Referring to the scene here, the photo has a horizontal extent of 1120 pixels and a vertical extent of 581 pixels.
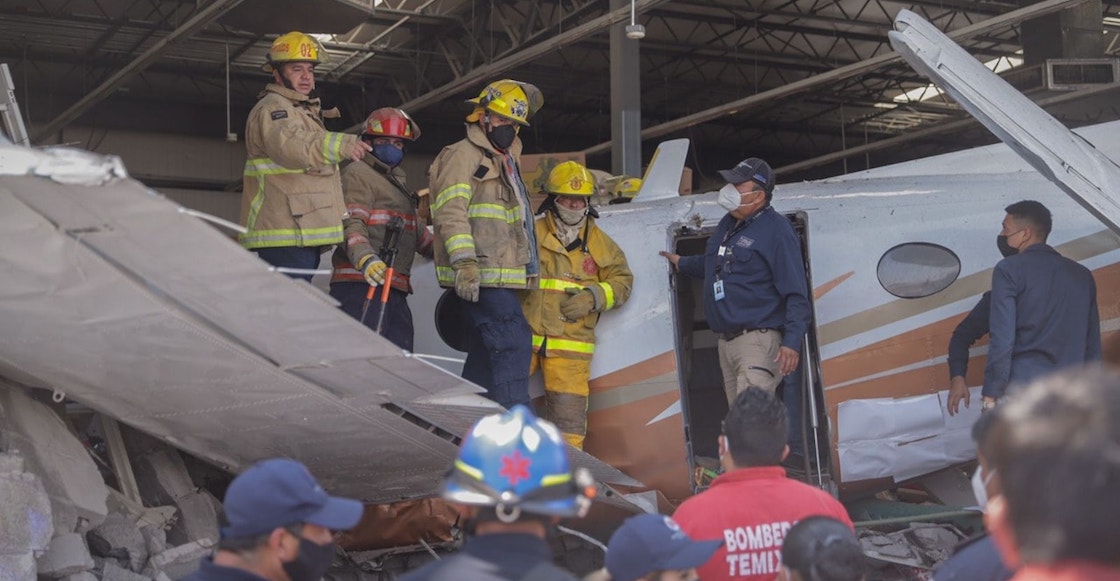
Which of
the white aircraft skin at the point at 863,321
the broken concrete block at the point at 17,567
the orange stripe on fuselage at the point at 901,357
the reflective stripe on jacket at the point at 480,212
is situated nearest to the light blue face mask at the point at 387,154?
the reflective stripe on jacket at the point at 480,212

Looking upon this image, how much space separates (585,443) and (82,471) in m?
3.11

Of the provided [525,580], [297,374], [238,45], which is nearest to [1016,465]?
[525,580]

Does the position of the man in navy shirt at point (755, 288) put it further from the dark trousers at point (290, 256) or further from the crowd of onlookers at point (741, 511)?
the crowd of onlookers at point (741, 511)

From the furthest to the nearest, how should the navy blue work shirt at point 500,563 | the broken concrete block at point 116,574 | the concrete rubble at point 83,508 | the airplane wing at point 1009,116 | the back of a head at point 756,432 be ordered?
1. the airplane wing at point 1009,116
2. the broken concrete block at point 116,574
3. the concrete rubble at point 83,508
4. the back of a head at point 756,432
5. the navy blue work shirt at point 500,563

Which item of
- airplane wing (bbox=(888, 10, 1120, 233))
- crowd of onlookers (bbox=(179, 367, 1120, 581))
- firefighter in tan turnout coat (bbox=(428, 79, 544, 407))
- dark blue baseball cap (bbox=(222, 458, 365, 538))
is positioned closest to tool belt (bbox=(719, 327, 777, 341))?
firefighter in tan turnout coat (bbox=(428, 79, 544, 407))

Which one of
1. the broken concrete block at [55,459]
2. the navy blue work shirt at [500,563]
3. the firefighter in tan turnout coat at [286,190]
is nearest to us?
the navy blue work shirt at [500,563]

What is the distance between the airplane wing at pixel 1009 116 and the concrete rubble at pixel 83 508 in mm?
4655

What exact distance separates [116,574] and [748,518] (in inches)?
142

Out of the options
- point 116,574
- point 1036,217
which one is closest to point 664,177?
point 1036,217

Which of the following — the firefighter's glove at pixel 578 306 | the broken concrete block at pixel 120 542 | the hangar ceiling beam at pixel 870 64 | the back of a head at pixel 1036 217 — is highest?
the hangar ceiling beam at pixel 870 64

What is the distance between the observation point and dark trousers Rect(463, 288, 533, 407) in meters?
7.53

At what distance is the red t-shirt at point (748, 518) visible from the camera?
4.16 m

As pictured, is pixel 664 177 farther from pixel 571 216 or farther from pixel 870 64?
pixel 870 64

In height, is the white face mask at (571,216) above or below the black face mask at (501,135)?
below
